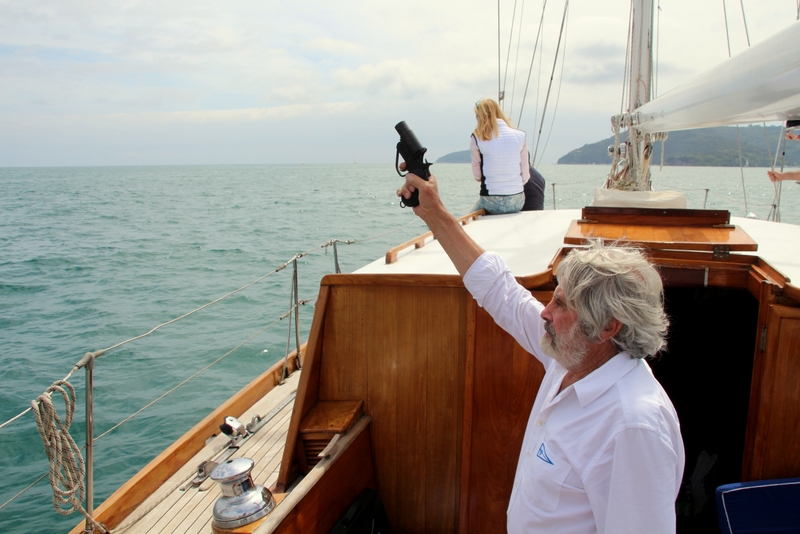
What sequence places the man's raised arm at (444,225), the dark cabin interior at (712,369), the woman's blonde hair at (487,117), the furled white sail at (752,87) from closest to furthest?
the furled white sail at (752,87)
the man's raised arm at (444,225)
the dark cabin interior at (712,369)
the woman's blonde hair at (487,117)

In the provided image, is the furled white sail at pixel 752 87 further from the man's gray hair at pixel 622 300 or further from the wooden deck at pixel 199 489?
the wooden deck at pixel 199 489

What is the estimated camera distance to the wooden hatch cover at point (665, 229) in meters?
A: 2.53

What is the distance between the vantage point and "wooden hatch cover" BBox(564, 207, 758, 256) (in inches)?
99.7

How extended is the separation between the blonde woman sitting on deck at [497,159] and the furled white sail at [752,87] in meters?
1.76

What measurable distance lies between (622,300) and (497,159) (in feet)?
12.2

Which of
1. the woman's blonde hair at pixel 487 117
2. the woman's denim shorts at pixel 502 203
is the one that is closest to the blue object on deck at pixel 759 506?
the woman's denim shorts at pixel 502 203

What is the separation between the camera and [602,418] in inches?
51.6

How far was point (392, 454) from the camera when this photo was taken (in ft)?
9.00

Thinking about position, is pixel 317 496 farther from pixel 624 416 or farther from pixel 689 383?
pixel 689 383

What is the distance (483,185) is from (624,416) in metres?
4.03

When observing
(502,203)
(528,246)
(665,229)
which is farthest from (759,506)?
(502,203)

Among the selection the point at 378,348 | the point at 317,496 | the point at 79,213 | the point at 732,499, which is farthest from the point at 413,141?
the point at 79,213

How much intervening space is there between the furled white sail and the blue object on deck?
133 cm

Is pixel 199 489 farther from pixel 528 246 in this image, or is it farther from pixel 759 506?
pixel 759 506
